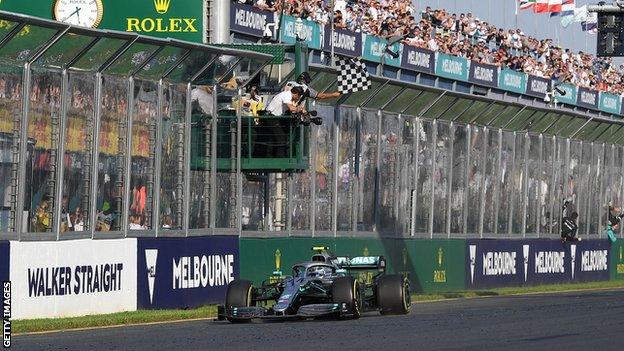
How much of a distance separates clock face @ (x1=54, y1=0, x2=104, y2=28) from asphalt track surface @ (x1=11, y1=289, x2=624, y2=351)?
31.2 feet

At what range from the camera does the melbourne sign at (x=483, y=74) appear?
47.5m

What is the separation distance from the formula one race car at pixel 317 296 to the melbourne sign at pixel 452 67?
24935mm

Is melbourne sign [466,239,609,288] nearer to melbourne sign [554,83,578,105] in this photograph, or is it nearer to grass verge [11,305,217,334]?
grass verge [11,305,217,334]

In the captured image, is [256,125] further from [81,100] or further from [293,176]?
[81,100]

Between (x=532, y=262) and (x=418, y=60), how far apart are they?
32.9 ft

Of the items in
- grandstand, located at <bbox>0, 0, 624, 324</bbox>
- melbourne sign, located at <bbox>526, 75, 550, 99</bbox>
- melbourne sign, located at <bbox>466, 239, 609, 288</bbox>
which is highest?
melbourne sign, located at <bbox>526, 75, 550, 99</bbox>

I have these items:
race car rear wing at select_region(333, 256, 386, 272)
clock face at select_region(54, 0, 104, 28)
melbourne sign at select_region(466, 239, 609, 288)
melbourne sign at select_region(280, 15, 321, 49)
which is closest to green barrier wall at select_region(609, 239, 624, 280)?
melbourne sign at select_region(466, 239, 609, 288)

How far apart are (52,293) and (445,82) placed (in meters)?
29.2

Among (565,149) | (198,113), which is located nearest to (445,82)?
(565,149)

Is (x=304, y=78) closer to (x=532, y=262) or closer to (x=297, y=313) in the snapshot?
(x=297, y=313)

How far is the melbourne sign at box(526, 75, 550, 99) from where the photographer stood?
52.0 metres

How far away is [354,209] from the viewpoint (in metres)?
27.9

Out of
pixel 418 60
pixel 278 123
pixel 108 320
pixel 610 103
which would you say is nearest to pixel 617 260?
pixel 418 60

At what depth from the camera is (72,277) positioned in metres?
19.0
